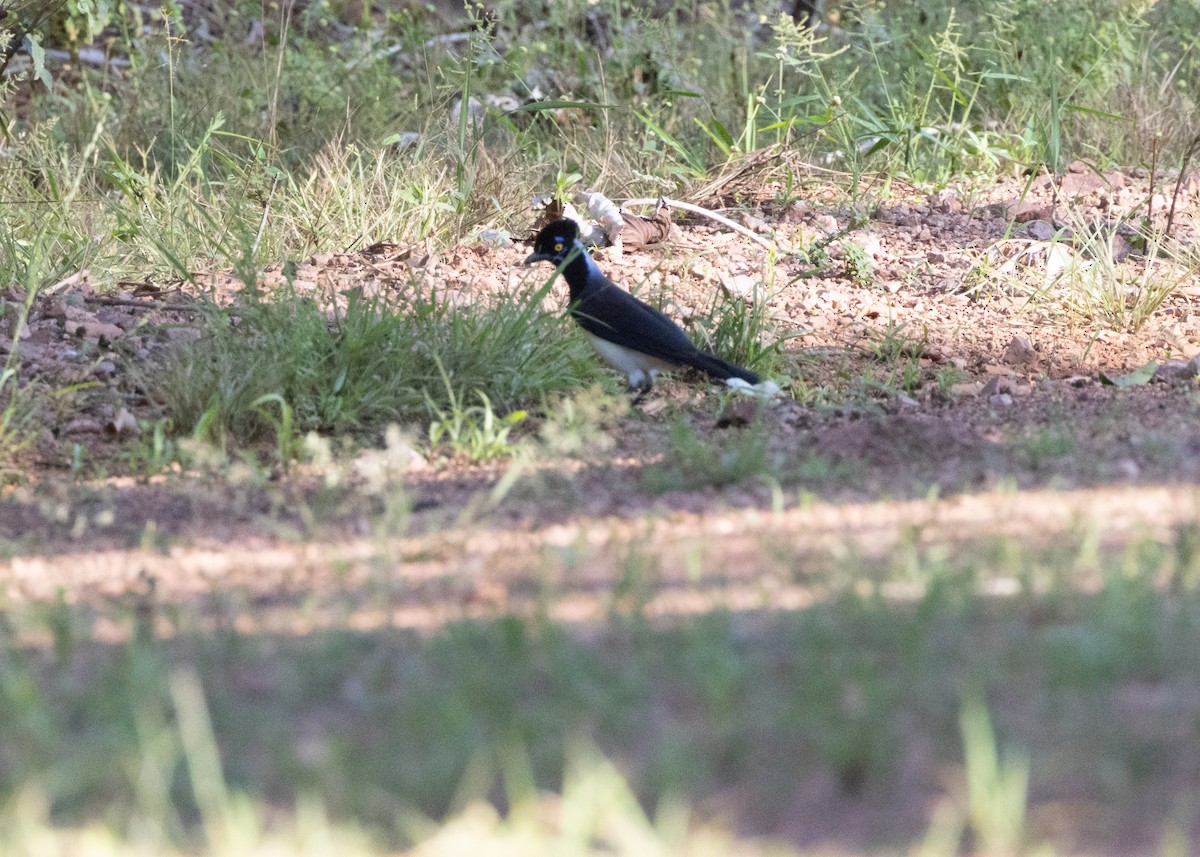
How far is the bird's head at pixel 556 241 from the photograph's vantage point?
6.64 metres

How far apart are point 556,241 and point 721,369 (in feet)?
3.83

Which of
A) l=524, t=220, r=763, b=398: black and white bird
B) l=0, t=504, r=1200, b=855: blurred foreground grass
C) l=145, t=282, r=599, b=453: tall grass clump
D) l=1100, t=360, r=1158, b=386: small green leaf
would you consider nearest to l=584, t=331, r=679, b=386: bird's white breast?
l=524, t=220, r=763, b=398: black and white bird

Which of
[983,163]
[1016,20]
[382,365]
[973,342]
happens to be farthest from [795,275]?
[1016,20]

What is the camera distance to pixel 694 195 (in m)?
8.23

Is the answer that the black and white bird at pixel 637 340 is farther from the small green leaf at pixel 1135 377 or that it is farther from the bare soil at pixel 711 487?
the small green leaf at pixel 1135 377

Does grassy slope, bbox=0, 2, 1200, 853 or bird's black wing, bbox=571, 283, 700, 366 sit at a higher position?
grassy slope, bbox=0, 2, 1200, 853

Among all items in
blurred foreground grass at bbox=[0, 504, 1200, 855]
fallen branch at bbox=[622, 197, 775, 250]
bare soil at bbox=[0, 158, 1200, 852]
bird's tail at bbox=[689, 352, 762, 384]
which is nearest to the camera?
blurred foreground grass at bbox=[0, 504, 1200, 855]

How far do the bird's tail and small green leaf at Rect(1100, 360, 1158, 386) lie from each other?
141 cm

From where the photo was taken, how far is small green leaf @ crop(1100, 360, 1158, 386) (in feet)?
19.8

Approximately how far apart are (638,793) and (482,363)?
11.3 ft

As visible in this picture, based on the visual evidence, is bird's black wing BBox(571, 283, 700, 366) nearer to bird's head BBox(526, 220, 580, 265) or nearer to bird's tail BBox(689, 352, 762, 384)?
bird's tail BBox(689, 352, 762, 384)

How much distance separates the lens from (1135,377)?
19.8 ft

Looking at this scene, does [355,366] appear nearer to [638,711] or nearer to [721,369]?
[721,369]

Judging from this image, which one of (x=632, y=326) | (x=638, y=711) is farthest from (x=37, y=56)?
(x=638, y=711)
